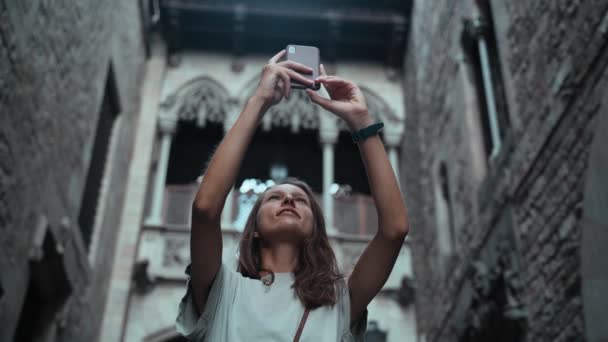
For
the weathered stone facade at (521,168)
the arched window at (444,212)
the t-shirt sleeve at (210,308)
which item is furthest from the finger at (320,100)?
the arched window at (444,212)

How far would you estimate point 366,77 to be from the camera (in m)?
12.2

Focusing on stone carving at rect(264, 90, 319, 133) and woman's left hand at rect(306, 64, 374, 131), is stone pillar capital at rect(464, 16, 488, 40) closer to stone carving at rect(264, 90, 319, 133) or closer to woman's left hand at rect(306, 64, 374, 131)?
stone carving at rect(264, 90, 319, 133)

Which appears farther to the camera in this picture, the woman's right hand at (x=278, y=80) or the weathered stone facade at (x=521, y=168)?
the weathered stone facade at (x=521, y=168)

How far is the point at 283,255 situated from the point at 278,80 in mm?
551

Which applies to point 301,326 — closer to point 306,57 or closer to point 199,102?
point 306,57

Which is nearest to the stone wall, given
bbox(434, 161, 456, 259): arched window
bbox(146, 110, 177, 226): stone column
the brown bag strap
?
bbox(146, 110, 177, 226): stone column

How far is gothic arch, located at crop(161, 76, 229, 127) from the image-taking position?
451 inches

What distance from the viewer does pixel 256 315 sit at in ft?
5.86

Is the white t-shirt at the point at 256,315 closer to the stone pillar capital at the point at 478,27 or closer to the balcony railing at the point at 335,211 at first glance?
the stone pillar capital at the point at 478,27

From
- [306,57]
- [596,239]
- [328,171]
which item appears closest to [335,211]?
[328,171]

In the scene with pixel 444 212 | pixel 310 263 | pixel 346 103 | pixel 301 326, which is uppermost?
pixel 444 212

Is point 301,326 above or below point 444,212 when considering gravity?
below

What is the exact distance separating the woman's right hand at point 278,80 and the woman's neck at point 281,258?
1.49 ft

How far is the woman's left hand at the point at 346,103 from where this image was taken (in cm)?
204
